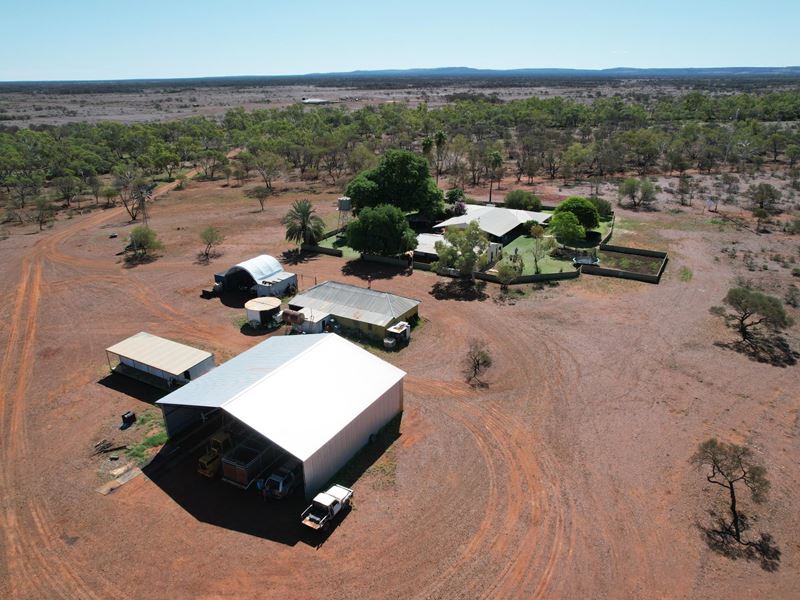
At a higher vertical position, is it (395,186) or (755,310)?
(395,186)

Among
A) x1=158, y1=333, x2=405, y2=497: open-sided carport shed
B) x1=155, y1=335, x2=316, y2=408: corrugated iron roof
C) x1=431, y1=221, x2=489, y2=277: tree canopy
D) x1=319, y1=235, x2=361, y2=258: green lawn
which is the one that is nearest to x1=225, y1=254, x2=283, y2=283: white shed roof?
x1=319, y1=235, x2=361, y2=258: green lawn

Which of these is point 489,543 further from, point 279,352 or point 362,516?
point 279,352

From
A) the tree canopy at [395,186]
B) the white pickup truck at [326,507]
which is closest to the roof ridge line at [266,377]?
the white pickup truck at [326,507]

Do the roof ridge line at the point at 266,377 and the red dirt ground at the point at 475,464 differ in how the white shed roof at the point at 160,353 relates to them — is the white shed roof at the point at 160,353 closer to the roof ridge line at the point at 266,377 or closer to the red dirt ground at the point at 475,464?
the red dirt ground at the point at 475,464

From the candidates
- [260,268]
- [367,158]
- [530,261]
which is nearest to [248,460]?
[260,268]

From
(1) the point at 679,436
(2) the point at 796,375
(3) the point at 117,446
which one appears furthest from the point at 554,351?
(3) the point at 117,446

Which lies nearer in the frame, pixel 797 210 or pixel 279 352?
pixel 279 352

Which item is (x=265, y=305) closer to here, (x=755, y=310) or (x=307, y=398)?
(x=307, y=398)
